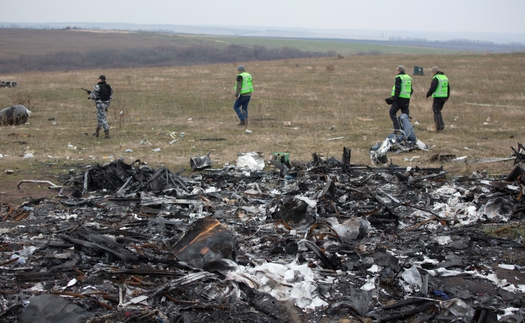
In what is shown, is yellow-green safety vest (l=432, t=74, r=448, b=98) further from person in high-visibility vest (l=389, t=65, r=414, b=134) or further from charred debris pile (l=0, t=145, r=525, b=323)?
charred debris pile (l=0, t=145, r=525, b=323)

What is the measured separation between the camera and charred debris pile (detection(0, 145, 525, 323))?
13.5 ft

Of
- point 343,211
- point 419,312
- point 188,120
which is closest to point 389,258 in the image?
point 419,312

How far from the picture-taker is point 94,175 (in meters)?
7.99

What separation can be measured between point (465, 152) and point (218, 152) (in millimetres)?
5123

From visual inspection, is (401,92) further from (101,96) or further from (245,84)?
(101,96)

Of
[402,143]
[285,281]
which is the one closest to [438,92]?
[402,143]

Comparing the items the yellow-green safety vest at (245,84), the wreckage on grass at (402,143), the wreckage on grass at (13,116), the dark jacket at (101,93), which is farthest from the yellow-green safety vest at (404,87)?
the wreckage on grass at (13,116)

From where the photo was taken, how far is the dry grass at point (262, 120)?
10.6m

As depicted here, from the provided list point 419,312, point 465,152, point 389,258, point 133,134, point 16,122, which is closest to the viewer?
point 419,312

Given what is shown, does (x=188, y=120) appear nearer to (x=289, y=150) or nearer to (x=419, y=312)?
(x=289, y=150)

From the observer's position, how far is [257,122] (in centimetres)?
1476

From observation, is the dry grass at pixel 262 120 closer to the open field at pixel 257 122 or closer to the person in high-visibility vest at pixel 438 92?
the open field at pixel 257 122

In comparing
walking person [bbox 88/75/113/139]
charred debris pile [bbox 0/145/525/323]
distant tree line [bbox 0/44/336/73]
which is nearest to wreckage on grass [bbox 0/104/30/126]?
walking person [bbox 88/75/113/139]

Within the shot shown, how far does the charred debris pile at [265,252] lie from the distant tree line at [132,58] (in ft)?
166
